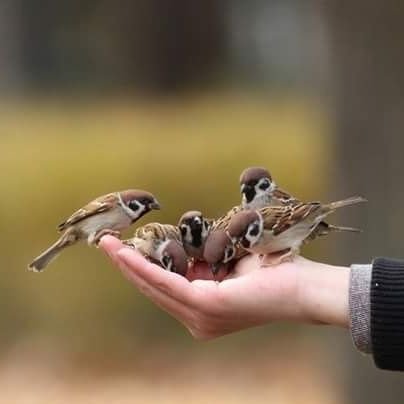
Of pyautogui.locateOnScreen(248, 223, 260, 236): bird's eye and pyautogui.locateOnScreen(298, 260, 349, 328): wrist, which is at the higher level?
pyautogui.locateOnScreen(248, 223, 260, 236): bird's eye

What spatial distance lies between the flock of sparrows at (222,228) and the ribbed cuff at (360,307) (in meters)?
0.10

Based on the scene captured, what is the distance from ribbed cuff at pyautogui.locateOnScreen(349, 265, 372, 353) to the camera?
883 millimetres

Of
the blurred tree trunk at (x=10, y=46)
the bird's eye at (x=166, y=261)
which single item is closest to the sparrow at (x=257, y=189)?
the bird's eye at (x=166, y=261)

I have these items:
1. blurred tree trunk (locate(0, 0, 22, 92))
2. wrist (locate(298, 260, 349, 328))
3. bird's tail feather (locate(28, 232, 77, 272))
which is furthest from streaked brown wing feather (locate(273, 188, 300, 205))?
blurred tree trunk (locate(0, 0, 22, 92))

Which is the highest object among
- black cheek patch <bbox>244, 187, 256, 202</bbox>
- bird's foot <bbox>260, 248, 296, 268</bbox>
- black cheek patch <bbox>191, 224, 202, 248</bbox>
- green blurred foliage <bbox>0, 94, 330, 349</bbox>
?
black cheek patch <bbox>244, 187, 256, 202</bbox>

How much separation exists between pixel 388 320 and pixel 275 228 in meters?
0.17

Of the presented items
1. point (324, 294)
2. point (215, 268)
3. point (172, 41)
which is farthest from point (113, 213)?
point (172, 41)

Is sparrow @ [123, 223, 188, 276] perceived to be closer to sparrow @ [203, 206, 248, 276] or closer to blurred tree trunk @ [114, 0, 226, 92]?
sparrow @ [203, 206, 248, 276]

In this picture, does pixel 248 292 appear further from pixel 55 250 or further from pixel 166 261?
pixel 55 250

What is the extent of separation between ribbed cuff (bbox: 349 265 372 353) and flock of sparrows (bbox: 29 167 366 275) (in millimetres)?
97

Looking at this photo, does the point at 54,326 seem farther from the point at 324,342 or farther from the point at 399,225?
the point at 399,225

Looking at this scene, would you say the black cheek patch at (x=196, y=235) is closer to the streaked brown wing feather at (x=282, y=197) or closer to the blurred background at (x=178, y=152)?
the streaked brown wing feather at (x=282, y=197)

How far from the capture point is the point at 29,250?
2.01 meters

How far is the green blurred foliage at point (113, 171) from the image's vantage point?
1.87 m
